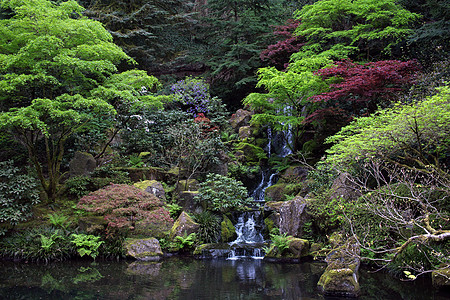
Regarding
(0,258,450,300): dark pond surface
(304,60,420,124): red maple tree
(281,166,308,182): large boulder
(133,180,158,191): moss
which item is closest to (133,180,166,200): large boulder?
(133,180,158,191): moss

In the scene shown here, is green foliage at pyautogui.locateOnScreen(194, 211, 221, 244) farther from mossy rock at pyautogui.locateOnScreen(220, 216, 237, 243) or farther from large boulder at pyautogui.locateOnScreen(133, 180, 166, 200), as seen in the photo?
large boulder at pyautogui.locateOnScreen(133, 180, 166, 200)

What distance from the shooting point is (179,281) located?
6941 mm

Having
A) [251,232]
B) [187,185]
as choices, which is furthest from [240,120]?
[251,232]

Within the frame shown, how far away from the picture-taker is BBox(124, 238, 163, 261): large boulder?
9250mm

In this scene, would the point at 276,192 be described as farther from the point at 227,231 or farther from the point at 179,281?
the point at 179,281

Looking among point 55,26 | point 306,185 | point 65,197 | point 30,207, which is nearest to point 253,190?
point 306,185

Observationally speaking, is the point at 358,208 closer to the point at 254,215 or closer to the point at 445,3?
the point at 254,215

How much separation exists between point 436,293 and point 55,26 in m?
11.6

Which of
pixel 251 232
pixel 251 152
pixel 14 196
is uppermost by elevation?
pixel 251 152

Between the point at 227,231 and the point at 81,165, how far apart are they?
6.29 metres

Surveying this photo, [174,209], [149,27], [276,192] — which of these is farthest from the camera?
[149,27]

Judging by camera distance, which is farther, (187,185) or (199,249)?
(187,185)

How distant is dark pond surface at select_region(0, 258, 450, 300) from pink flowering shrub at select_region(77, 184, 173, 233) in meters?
1.20

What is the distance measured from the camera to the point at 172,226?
10.4 m
